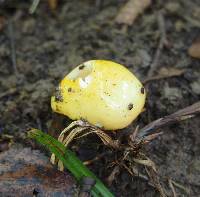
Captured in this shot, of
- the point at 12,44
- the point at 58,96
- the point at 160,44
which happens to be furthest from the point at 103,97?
the point at 12,44

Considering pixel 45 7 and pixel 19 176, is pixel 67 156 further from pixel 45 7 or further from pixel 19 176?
pixel 45 7

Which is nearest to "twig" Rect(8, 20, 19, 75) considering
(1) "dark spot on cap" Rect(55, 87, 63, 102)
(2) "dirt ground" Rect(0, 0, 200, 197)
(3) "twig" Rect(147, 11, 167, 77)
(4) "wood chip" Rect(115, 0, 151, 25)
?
(2) "dirt ground" Rect(0, 0, 200, 197)

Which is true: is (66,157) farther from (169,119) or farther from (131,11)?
(131,11)

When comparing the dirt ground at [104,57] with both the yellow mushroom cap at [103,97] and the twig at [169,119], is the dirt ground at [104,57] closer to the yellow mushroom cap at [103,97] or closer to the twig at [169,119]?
the twig at [169,119]

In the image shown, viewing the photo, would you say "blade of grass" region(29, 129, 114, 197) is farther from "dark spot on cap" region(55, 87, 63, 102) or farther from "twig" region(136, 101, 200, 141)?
"twig" region(136, 101, 200, 141)

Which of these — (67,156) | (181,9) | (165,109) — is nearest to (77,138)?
(67,156)

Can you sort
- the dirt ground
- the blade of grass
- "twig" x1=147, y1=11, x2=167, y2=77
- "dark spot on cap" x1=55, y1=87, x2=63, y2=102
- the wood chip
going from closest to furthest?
the blade of grass → "dark spot on cap" x1=55, y1=87, x2=63, y2=102 → the dirt ground → "twig" x1=147, y1=11, x2=167, y2=77 → the wood chip
